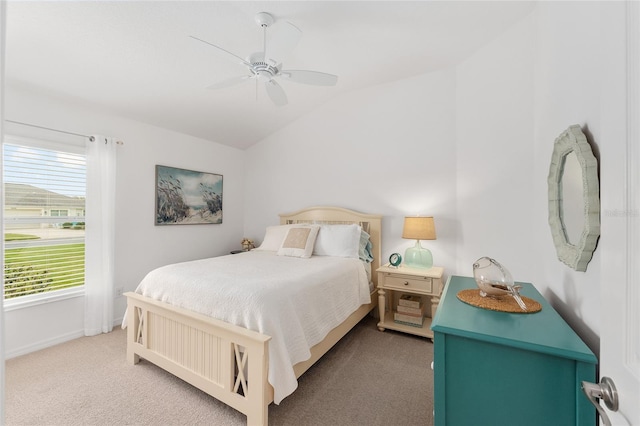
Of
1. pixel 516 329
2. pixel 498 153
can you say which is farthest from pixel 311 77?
pixel 516 329

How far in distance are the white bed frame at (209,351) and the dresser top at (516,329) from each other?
39.3 inches

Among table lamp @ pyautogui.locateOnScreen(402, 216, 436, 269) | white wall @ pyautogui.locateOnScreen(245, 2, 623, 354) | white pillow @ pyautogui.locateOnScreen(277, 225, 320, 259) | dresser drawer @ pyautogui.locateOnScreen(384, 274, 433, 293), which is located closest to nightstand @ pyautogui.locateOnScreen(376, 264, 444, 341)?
dresser drawer @ pyautogui.locateOnScreen(384, 274, 433, 293)

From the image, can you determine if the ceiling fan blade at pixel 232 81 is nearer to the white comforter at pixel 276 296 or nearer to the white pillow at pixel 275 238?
the white comforter at pixel 276 296

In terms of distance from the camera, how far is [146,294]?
7.40 ft

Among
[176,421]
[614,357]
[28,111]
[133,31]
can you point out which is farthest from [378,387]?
[28,111]

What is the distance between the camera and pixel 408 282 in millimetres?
2787

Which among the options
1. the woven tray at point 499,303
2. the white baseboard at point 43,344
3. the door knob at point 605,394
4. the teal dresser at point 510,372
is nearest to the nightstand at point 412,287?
the woven tray at point 499,303

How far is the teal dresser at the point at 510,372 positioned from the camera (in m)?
0.89

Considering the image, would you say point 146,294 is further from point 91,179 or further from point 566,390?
point 566,390

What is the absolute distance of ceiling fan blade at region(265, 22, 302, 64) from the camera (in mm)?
1639

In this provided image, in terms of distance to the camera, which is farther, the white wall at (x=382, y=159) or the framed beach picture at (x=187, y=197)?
the framed beach picture at (x=187, y=197)

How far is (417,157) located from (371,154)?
574 millimetres

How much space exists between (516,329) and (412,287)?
5.82ft

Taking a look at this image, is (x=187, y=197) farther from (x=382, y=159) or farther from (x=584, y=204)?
(x=584, y=204)
